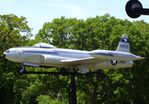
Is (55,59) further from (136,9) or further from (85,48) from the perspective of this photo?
(136,9)

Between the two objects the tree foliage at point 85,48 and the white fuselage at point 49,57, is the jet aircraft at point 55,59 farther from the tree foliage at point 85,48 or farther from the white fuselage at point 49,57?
the tree foliage at point 85,48

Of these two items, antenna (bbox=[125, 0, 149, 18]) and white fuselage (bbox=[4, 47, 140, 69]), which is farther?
white fuselage (bbox=[4, 47, 140, 69])

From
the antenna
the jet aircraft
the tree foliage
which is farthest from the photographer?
the tree foliage

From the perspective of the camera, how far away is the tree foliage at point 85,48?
185 ft

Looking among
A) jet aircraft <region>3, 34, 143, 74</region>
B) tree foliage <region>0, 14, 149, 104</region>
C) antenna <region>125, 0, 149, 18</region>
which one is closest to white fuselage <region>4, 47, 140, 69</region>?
jet aircraft <region>3, 34, 143, 74</region>

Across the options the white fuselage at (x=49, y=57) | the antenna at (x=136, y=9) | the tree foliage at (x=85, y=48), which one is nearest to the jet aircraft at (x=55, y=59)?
the white fuselage at (x=49, y=57)

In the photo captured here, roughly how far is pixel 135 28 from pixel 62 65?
2703cm

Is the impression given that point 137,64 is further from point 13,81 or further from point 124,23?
point 13,81

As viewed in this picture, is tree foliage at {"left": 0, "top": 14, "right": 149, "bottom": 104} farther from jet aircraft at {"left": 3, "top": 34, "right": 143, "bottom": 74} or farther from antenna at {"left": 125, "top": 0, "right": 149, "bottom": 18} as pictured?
antenna at {"left": 125, "top": 0, "right": 149, "bottom": 18}

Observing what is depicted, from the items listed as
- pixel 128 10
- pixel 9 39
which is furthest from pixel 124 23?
pixel 128 10

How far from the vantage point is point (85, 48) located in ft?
192

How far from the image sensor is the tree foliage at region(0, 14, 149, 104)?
56312 millimetres

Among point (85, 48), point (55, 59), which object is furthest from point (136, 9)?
point (85, 48)

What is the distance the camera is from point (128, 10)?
315 centimetres
